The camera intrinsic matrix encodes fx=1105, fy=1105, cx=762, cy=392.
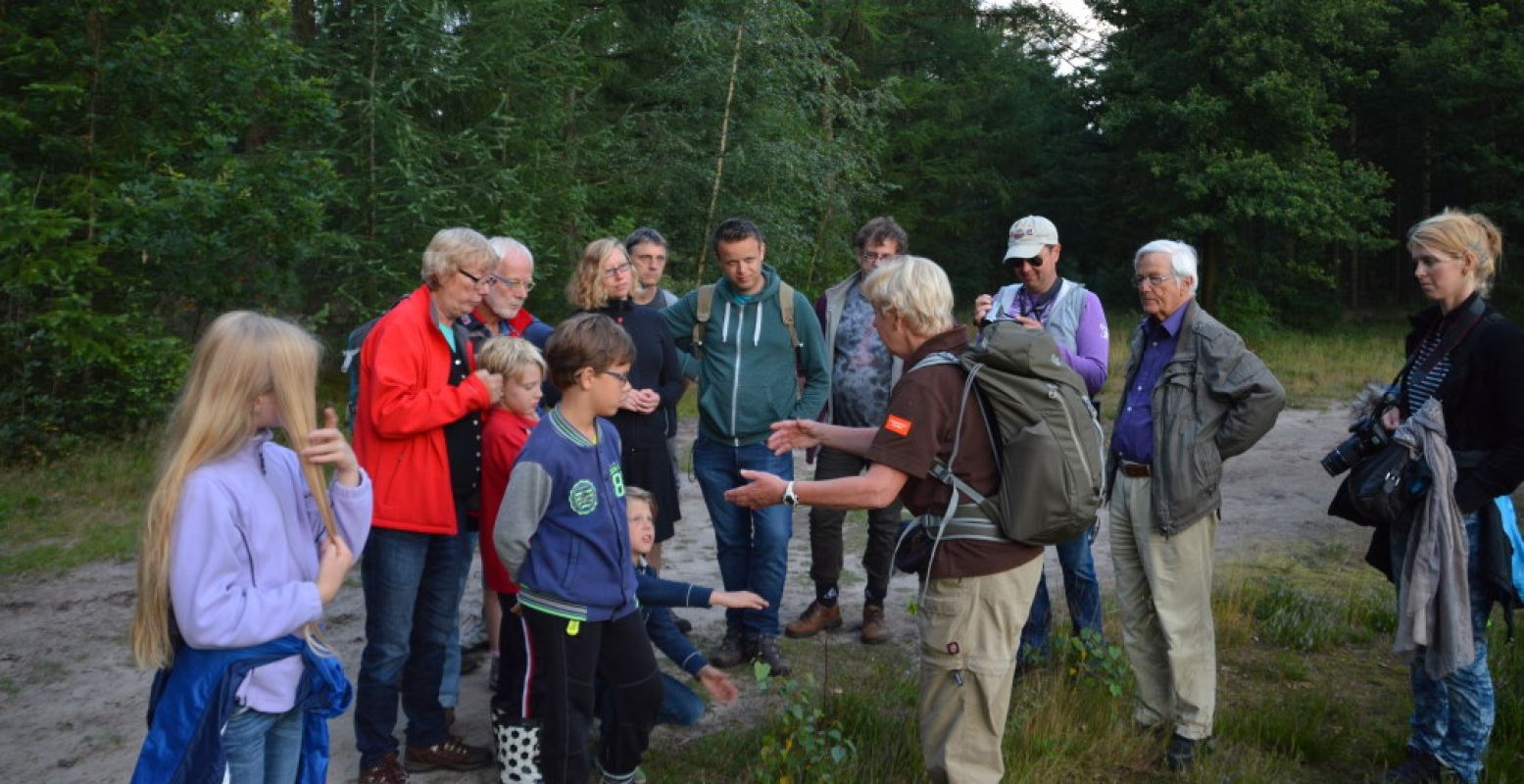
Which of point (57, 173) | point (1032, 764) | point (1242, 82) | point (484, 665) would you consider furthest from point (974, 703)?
point (1242, 82)

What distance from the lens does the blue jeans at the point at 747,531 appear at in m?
5.49

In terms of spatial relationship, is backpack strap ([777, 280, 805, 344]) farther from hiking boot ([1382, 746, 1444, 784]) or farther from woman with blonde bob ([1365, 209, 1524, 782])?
hiking boot ([1382, 746, 1444, 784])

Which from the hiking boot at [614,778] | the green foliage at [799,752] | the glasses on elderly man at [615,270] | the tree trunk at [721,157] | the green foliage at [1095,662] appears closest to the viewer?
the green foliage at [799,752]

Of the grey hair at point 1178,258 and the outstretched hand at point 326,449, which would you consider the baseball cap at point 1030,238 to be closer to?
the grey hair at point 1178,258

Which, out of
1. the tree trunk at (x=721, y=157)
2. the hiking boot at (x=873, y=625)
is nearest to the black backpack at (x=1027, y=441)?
the hiking boot at (x=873, y=625)

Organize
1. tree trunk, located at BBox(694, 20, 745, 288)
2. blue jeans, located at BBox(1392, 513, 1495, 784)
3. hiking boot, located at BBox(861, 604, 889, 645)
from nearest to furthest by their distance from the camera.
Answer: blue jeans, located at BBox(1392, 513, 1495, 784), hiking boot, located at BBox(861, 604, 889, 645), tree trunk, located at BBox(694, 20, 745, 288)

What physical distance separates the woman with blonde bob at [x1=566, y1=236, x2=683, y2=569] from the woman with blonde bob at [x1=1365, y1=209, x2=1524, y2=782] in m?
3.14

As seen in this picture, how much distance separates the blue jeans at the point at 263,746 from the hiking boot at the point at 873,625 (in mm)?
3549

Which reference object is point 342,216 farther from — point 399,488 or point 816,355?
point 399,488

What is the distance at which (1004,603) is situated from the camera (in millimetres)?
3393

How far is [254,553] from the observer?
2.60 meters

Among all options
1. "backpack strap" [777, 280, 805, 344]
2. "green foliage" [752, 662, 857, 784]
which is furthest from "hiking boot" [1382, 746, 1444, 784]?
"backpack strap" [777, 280, 805, 344]

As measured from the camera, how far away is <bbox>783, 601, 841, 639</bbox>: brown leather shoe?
6023 millimetres

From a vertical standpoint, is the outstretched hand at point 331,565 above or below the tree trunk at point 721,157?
below
